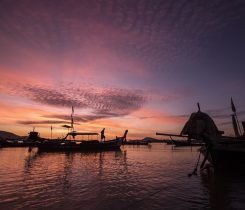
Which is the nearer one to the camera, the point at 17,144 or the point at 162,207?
the point at 162,207

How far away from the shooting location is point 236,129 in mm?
38844

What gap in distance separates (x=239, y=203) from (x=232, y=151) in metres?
8.61

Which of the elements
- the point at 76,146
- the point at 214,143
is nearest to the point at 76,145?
the point at 76,146

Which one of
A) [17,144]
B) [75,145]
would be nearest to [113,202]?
[75,145]

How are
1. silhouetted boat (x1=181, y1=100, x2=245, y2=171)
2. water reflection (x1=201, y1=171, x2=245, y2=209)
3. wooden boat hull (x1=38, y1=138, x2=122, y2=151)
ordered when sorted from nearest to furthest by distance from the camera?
water reflection (x1=201, y1=171, x2=245, y2=209) → silhouetted boat (x1=181, y1=100, x2=245, y2=171) → wooden boat hull (x1=38, y1=138, x2=122, y2=151)

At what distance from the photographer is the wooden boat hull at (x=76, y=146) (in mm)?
71125

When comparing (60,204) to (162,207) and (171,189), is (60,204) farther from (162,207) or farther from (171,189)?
(171,189)

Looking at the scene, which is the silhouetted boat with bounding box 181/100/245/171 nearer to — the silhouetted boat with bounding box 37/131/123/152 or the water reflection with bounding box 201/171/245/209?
the water reflection with bounding box 201/171/245/209

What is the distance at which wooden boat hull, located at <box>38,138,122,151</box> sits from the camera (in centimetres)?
7112

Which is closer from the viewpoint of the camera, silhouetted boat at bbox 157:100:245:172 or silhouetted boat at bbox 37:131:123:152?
silhouetted boat at bbox 157:100:245:172

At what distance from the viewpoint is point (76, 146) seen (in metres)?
74.6

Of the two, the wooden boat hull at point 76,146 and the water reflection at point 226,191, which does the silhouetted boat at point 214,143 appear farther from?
the wooden boat hull at point 76,146

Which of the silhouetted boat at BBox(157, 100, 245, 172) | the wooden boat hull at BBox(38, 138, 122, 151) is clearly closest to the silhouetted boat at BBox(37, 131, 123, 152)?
the wooden boat hull at BBox(38, 138, 122, 151)

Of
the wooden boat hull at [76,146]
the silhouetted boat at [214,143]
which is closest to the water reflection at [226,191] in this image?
the silhouetted boat at [214,143]
